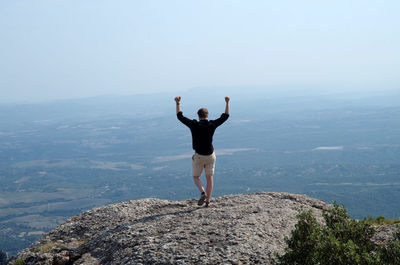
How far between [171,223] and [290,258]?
4.50 meters

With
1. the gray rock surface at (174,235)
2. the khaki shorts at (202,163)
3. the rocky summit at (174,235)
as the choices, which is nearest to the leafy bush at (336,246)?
the rocky summit at (174,235)


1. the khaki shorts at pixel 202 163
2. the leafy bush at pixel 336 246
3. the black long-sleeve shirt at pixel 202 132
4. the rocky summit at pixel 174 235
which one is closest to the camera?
the leafy bush at pixel 336 246

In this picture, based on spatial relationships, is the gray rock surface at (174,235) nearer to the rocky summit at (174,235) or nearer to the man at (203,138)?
the rocky summit at (174,235)

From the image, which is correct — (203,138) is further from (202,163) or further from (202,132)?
(202,163)

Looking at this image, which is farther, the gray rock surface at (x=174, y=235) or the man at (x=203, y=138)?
the man at (x=203, y=138)

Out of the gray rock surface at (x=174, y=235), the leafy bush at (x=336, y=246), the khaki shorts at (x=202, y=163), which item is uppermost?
the khaki shorts at (x=202, y=163)

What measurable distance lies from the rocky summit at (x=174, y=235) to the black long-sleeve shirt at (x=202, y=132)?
6.54 ft

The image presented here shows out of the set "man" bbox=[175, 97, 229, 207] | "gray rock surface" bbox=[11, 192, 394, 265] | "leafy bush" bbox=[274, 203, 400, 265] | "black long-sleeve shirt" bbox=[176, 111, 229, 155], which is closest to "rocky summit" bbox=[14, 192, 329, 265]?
"gray rock surface" bbox=[11, 192, 394, 265]

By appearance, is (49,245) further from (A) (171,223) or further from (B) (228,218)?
(B) (228,218)

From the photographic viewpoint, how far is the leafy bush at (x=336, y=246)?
23.5ft

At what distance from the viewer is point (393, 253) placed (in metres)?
7.44

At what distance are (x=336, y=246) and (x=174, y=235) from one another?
434 cm

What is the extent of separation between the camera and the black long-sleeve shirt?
12289mm

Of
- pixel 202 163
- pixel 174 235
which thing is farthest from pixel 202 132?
pixel 174 235
